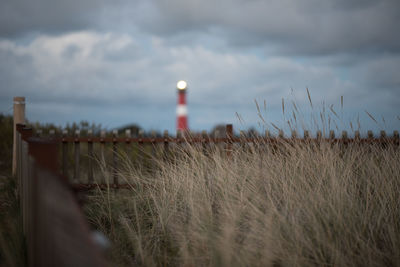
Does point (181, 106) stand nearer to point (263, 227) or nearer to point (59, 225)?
point (263, 227)

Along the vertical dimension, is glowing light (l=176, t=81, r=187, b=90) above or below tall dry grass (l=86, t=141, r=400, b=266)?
above

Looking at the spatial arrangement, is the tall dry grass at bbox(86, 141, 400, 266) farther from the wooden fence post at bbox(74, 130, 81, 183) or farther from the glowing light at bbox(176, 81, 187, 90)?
the glowing light at bbox(176, 81, 187, 90)

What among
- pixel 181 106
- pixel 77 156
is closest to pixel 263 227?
pixel 77 156

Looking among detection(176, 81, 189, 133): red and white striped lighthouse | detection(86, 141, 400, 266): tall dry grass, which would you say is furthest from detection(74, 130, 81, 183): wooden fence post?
detection(176, 81, 189, 133): red and white striped lighthouse

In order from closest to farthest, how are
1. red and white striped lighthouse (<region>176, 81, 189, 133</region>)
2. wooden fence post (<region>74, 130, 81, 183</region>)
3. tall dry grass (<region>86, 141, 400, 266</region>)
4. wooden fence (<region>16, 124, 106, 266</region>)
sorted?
wooden fence (<region>16, 124, 106, 266</region>), tall dry grass (<region>86, 141, 400, 266</region>), wooden fence post (<region>74, 130, 81, 183</region>), red and white striped lighthouse (<region>176, 81, 189, 133</region>)

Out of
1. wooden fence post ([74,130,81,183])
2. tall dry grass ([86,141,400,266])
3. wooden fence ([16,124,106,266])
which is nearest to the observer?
wooden fence ([16,124,106,266])

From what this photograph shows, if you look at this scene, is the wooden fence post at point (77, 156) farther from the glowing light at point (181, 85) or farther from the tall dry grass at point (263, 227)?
the glowing light at point (181, 85)

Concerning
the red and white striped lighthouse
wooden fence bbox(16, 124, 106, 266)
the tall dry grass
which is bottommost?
the tall dry grass

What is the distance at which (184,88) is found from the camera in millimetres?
13523

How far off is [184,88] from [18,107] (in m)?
7.50

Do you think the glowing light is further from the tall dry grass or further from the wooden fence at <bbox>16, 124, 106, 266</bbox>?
the wooden fence at <bbox>16, 124, 106, 266</bbox>

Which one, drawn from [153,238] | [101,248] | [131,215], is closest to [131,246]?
[153,238]

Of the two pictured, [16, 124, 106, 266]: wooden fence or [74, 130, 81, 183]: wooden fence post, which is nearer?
[16, 124, 106, 266]: wooden fence

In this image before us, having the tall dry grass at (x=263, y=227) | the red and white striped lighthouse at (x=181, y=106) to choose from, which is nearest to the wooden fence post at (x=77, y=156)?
the tall dry grass at (x=263, y=227)
